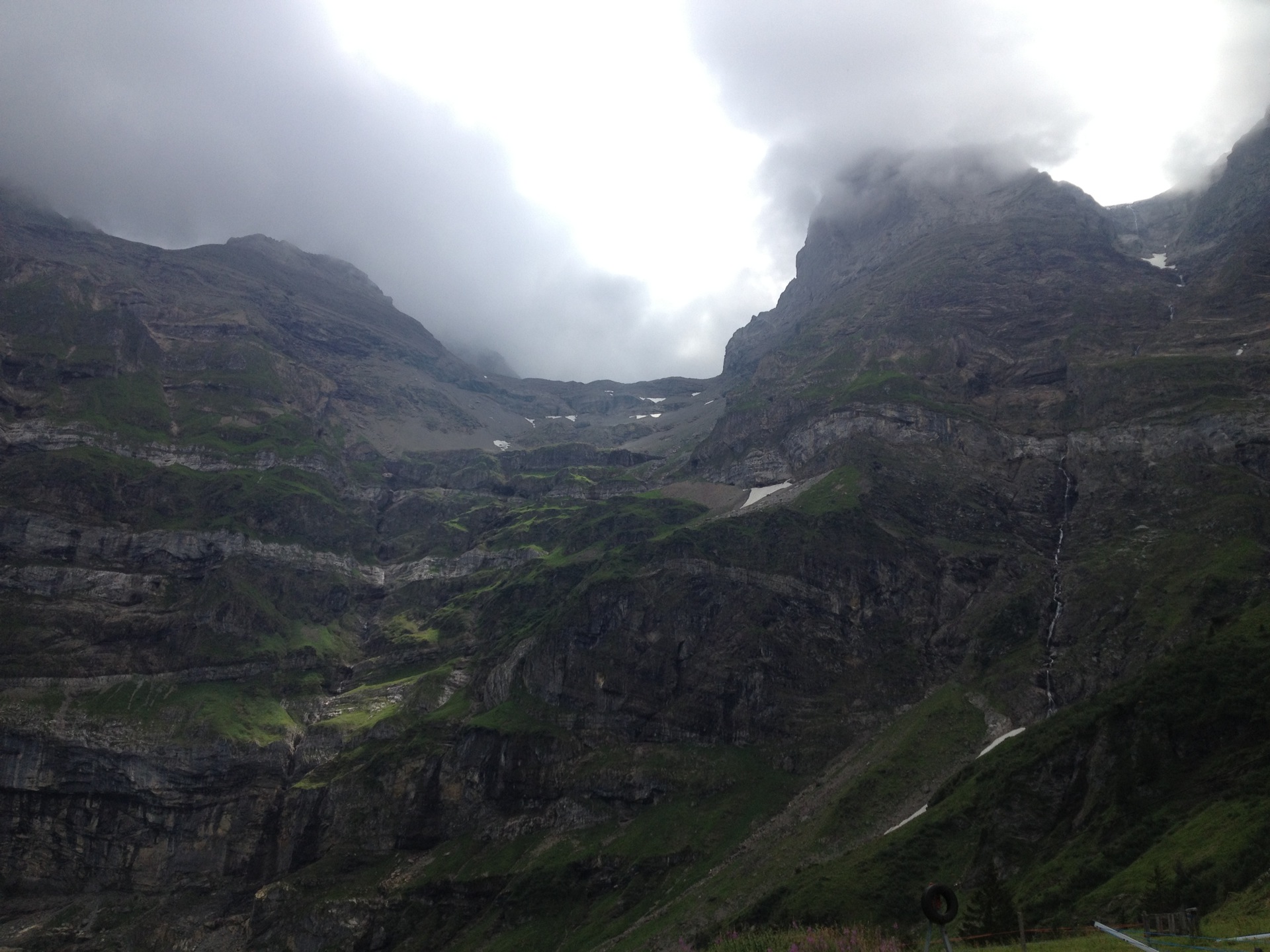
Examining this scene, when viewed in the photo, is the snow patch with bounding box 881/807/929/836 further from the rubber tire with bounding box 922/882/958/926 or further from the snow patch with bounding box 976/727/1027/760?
the rubber tire with bounding box 922/882/958/926

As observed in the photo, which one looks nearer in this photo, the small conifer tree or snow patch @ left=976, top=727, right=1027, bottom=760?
the small conifer tree

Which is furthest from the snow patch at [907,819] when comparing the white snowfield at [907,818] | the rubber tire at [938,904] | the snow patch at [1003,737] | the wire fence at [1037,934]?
the rubber tire at [938,904]

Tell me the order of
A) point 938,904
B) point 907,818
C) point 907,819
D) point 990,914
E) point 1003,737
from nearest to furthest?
point 938,904, point 990,914, point 907,819, point 907,818, point 1003,737

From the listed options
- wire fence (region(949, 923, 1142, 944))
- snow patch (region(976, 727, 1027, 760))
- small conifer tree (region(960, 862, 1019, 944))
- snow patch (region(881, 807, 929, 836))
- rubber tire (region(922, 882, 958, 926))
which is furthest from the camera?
snow patch (region(976, 727, 1027, 760))

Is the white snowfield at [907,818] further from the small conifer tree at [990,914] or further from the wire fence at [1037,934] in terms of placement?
the wire fence at [1037,934]

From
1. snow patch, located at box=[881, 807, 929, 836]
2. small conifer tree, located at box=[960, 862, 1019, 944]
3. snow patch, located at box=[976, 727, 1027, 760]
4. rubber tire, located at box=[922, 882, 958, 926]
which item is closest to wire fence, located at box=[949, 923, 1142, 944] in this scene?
small conifer tree, located at box=[960, 862, 1019, 944]

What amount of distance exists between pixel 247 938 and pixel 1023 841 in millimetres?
163903

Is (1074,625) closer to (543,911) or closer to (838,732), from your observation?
(838,732)

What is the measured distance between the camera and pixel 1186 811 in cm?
10738

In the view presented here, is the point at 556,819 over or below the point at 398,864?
over


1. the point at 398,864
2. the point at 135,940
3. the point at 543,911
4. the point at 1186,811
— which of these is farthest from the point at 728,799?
the point at 135,940

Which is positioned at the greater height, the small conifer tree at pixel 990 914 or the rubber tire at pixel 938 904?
the rubber tire at pixel 938 904

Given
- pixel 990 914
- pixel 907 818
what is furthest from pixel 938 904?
pixel 907 818

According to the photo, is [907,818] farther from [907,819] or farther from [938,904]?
[938,904]
